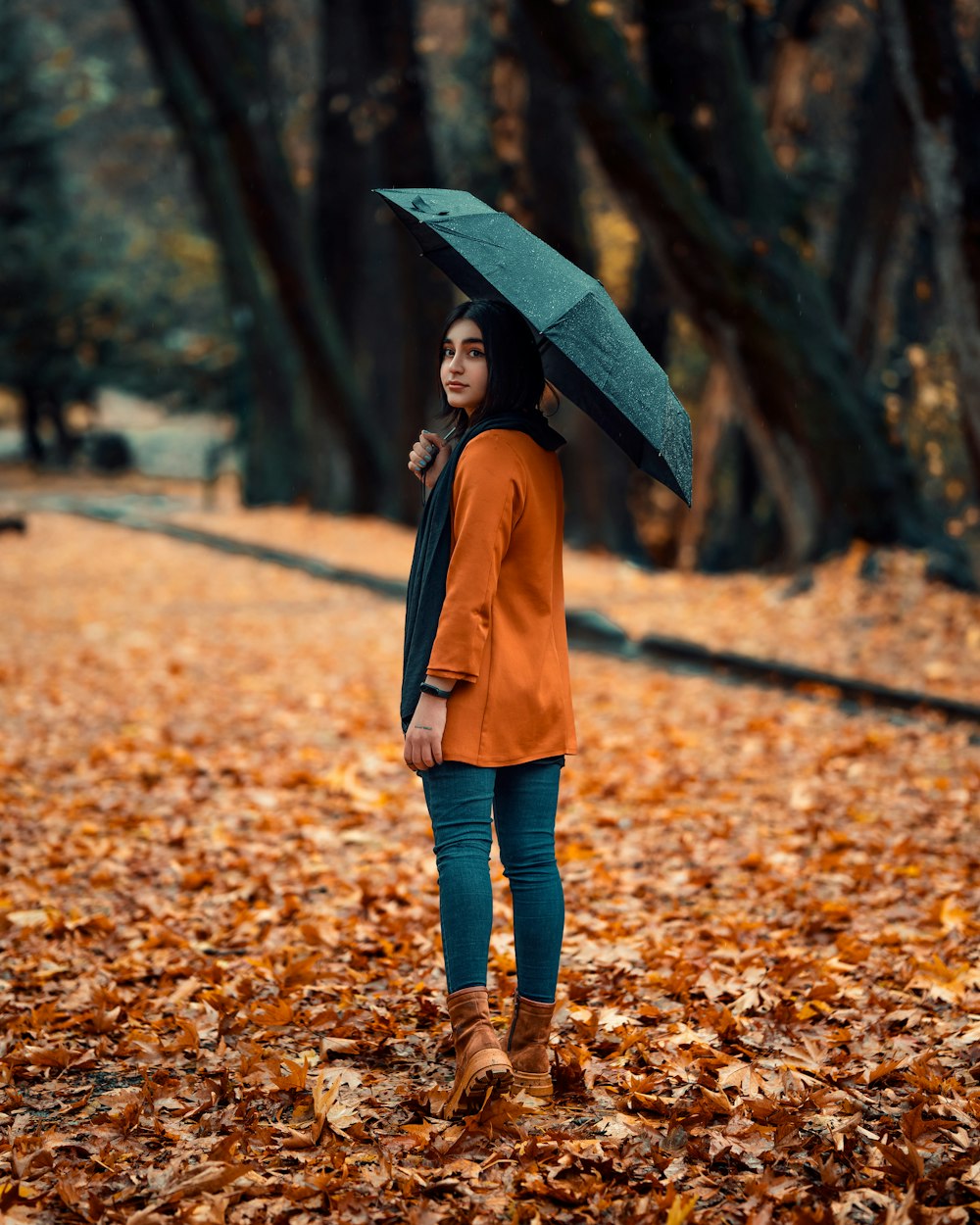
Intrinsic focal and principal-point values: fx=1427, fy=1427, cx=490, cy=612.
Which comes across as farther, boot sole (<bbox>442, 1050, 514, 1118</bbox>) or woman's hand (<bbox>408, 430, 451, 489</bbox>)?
woman's hand (<bbox>408, 430, 451, 489</bbox>)

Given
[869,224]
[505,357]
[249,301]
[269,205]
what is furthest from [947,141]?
[249,301]

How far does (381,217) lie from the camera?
20391 mm

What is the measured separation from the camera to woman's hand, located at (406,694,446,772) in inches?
131

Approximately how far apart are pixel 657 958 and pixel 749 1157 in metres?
1.40

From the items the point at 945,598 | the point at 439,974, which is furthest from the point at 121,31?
the point at 439,974

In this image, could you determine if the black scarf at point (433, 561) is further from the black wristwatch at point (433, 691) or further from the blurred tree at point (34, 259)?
the blurred tree at point (34, 259)

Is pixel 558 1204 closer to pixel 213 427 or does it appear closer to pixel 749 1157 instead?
pixel 749 1157

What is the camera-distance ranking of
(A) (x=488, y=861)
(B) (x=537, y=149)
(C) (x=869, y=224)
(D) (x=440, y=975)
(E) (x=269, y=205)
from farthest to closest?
1. (E) (x=269, y=205)
2. (B) (x=537, y=149)
3. (C) (x=869, y=224)
4. (D) (x=440, y=975)
5. (A) (x=488, y=861)

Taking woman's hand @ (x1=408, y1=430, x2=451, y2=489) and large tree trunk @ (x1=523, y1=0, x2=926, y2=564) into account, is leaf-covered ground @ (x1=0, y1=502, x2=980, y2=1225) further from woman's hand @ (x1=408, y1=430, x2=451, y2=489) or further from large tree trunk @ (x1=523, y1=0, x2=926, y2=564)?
large tree trunk @ (x1=523, y1=0, x2=926, y2=564)

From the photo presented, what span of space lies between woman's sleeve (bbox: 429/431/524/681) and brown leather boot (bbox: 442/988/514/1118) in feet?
2.65

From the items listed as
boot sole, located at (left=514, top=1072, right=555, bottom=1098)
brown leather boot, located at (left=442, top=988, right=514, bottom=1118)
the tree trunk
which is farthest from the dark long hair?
the tree trunk

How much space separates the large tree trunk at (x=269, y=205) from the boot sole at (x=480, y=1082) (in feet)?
57.3

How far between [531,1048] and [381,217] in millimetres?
18188

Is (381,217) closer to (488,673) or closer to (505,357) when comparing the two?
(505,357)
